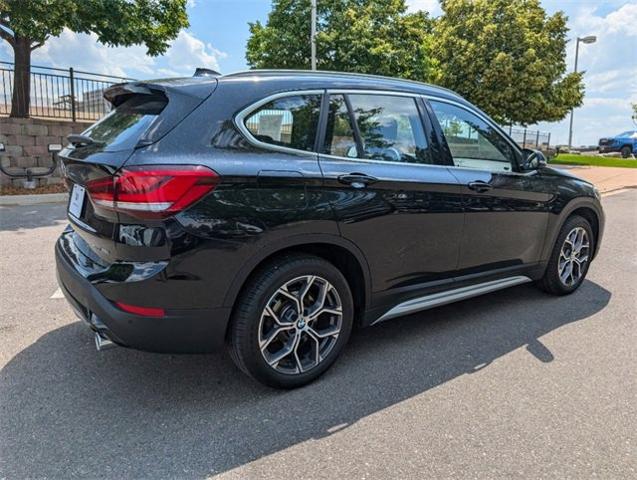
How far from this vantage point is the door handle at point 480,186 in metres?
3.68

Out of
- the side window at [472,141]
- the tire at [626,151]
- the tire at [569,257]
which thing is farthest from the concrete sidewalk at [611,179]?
the tire at [626,151]

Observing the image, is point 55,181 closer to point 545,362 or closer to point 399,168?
point 399,168

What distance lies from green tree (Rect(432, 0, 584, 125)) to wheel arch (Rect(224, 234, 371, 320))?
74.9 ft

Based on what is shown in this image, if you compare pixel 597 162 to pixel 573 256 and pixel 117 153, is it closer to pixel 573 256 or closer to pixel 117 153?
pixel 573 256

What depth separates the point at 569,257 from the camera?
15.4 ft

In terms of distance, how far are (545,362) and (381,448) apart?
157cm

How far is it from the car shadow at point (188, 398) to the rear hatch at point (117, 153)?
838 mm

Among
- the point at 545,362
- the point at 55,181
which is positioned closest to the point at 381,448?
the point at 545,362

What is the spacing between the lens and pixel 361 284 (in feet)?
10.6

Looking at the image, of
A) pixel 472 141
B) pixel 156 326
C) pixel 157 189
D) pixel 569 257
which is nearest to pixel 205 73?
pixel 157 189

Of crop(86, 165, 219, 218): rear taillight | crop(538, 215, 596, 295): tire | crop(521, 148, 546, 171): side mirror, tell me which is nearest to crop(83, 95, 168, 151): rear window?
crop(86, 165, 219, 218): rear taillight

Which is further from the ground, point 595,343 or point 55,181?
point 55,181

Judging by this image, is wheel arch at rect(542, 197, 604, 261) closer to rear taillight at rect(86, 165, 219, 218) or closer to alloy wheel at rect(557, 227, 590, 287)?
alloy wheel at rect(557, 227, 590, 287)

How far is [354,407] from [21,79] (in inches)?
493
